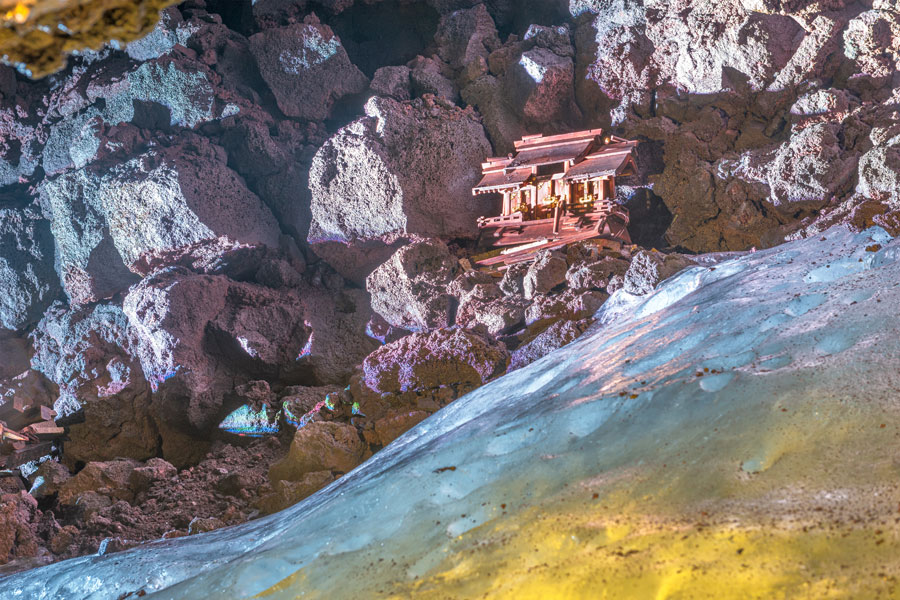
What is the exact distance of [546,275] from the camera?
21.0ft

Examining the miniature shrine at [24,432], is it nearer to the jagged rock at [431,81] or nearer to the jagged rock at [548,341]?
the jagged rock at [548,341]

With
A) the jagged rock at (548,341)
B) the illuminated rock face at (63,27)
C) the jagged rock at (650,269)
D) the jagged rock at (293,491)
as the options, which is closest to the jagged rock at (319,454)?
the jagged rock at (293,491)

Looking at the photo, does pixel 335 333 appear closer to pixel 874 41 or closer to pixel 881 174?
pixel 881 174

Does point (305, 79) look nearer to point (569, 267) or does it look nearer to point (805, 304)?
point (569, 267)

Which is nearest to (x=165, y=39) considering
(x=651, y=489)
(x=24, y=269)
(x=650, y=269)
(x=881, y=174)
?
(x=24, y=269)

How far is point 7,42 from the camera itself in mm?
1370

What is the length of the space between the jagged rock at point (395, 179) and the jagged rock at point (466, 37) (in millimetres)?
1096

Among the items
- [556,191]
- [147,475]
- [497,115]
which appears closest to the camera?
[147,475]

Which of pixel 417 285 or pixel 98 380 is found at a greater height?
pixel 417 285

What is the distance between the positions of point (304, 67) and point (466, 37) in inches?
87.5

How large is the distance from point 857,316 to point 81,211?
844cm

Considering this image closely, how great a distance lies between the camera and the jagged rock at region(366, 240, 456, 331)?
22.7 ft

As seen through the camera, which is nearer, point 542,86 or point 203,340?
point 203,340

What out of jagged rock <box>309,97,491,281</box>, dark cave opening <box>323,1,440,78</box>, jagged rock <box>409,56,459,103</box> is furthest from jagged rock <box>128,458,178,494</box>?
dark cave opening <box>323,1,440,78</box>
